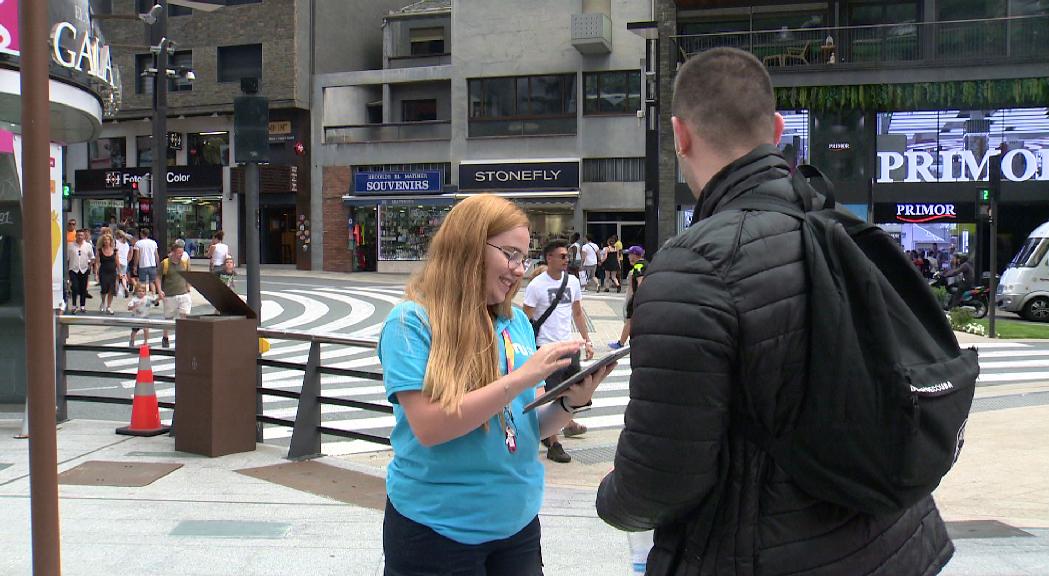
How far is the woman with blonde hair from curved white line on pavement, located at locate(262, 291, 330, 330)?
16.9 m

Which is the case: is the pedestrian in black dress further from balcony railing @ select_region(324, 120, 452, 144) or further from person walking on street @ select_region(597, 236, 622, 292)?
balcony railing @ select_region(324, 120, 452, 144)

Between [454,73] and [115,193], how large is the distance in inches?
720

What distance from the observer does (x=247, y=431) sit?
7.25 meters

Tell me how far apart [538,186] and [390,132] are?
283 inches

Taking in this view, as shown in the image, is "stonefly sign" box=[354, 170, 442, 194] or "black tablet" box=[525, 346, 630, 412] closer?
"black tablet" box=[525, 346, 630, 412]

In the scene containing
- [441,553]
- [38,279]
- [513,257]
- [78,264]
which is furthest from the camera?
[78,264]

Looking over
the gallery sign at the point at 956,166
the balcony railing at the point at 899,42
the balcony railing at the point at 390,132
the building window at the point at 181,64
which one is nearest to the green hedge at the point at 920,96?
the balcony railing at the point at 899,42

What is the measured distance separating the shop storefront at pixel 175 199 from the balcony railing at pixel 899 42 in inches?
901

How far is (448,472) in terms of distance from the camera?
2.70 m

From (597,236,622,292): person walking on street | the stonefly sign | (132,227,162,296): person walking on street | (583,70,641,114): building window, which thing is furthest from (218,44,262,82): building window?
(132,227,162,296): person walking on street

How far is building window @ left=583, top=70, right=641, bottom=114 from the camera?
34.8 metres

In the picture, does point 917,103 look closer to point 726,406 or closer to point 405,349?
point 405,349

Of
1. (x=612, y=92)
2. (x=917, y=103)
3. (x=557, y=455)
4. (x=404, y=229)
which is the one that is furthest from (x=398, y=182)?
(x=557, y=455)

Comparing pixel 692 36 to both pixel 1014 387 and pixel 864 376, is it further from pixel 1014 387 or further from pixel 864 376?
pixel 864 376
